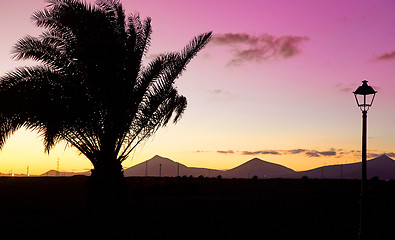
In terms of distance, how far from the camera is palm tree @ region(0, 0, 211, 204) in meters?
14.3

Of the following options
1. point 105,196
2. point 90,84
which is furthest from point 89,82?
point 105,196

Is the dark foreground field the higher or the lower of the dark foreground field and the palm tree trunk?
the lower

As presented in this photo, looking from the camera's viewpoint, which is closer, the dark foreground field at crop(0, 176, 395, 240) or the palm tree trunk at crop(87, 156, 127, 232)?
the dark foreground field at crop(0, 176, 395, 240)

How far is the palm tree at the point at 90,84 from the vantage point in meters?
14.3

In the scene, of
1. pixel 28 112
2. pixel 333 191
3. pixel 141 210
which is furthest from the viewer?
pixel 333 191

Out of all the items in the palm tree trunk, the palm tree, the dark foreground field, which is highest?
the palm tree

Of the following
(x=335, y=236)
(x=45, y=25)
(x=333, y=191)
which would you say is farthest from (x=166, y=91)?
(x=333, y=191)

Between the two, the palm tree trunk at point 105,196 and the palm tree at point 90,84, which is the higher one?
the palm tree at point 90,84

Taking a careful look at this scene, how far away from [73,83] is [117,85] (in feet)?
5.05

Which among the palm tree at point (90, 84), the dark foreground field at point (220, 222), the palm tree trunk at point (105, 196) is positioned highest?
the palm tree at point (90, 84)

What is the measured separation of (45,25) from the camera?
619 inches

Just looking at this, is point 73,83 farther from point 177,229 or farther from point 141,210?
point 141,210

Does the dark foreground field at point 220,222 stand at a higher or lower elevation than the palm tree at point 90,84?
lower

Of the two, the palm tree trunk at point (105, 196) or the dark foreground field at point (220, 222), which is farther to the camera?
the palm tree trunk at point (105, 196)
